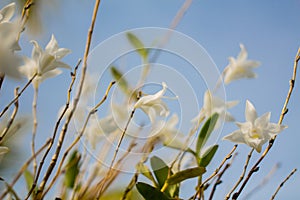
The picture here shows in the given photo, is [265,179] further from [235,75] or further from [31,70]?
[31,70]

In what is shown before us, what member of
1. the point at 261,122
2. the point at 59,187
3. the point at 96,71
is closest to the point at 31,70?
the point at 96,71

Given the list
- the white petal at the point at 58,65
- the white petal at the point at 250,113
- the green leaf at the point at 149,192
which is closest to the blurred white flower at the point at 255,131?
the white petal at the point at 250,113

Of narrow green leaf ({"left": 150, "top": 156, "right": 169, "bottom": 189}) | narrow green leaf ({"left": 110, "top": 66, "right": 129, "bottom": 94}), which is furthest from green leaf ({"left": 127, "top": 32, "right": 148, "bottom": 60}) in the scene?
narrow green leaf ({"left": 150, "top": 156, "right": 169, "bottom": 189})

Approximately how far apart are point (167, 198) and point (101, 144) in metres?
0.14

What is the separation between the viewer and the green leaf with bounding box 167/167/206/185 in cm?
44

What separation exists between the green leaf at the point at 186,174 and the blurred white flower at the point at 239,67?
222 millimetres

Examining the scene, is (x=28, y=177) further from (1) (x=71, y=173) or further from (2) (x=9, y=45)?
(2) (x=9, y=45)

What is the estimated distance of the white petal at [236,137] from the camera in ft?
1.53

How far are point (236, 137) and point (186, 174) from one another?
0.08 m

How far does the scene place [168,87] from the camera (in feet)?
1.56

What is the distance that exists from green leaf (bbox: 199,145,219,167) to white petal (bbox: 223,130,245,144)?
2 cm

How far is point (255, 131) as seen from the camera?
48cm

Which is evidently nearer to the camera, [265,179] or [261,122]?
[261,122]

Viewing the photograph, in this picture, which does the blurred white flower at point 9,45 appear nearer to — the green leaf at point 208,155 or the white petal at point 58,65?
the white petal at point 58,65
